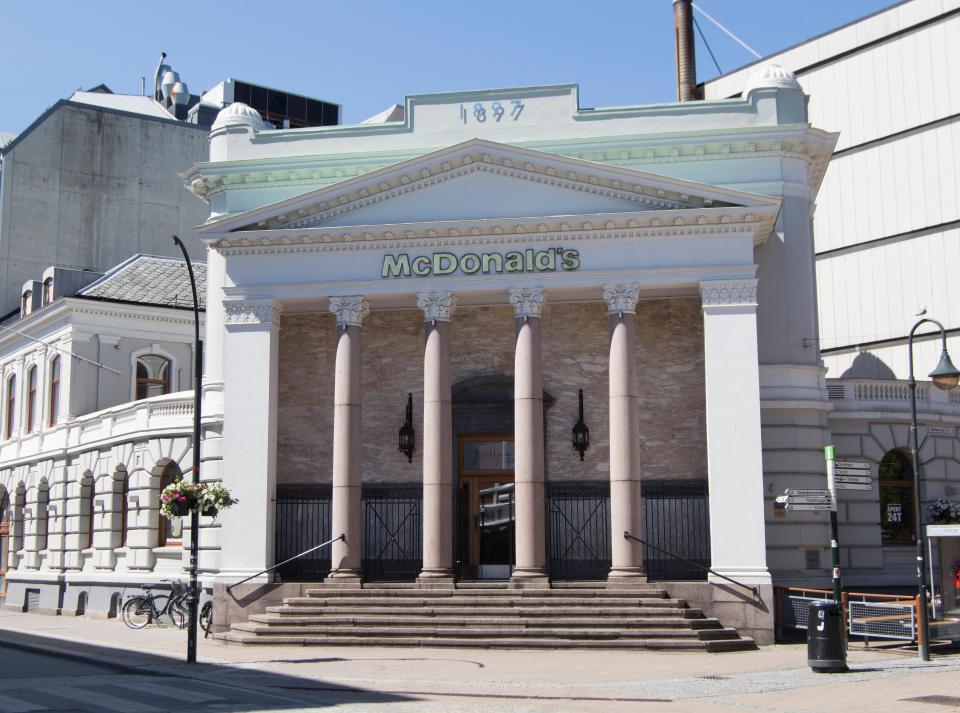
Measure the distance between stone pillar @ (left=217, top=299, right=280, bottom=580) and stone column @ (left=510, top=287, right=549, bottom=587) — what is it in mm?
6239

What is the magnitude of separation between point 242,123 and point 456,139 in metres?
6.35

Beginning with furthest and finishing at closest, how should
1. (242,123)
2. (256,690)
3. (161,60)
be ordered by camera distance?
1. (161,60)
2. (242,123)
3. (256,690)

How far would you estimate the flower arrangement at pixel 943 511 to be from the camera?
31.1 metres

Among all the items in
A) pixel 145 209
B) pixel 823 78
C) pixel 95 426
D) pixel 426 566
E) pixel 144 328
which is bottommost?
pixel 426 566

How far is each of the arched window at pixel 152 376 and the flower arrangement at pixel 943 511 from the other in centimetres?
2604

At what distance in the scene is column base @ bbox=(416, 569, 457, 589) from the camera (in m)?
27.4

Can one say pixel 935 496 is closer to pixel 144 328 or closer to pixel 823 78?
pixel 823 78

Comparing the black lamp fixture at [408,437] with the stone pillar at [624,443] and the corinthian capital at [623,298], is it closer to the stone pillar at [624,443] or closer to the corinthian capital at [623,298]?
the stone pillar at [624,443]

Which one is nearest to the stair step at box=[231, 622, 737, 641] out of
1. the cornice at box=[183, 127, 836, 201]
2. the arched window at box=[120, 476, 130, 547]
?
the cornice at box=[183, 127, 836, 201]

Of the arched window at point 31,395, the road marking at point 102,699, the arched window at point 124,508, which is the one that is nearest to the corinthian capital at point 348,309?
the arched window at point 124,508

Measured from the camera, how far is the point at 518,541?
27.4 meters

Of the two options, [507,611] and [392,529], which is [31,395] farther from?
[507,611]

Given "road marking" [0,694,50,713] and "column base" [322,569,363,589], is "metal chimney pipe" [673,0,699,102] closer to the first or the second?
"column base" [322,569,363,589]

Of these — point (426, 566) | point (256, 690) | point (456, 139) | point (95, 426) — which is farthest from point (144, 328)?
point (256, 690)
